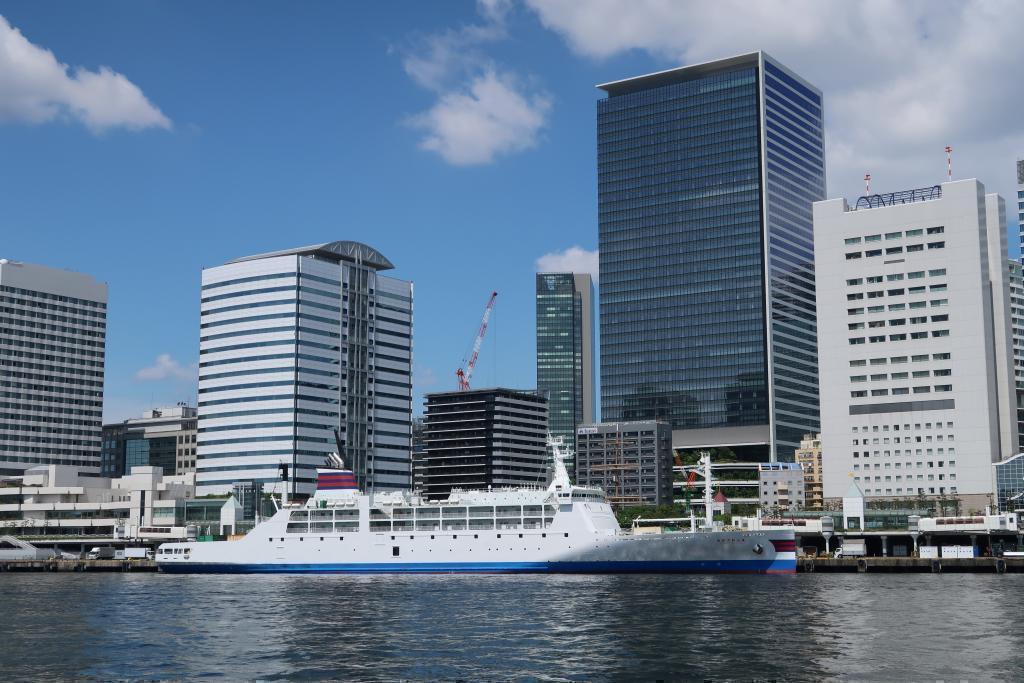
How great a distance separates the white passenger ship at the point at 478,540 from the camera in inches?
4321

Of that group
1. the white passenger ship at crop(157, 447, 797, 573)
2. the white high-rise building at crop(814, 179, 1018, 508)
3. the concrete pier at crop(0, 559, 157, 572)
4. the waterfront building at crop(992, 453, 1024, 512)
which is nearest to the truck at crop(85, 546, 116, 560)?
the concrete pier at crop(0, 559, 157, 572)

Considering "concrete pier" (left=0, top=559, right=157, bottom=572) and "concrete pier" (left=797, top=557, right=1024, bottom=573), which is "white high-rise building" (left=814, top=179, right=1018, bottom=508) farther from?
"concrete pier" (left=0, top=559, right=157, bottom=572)

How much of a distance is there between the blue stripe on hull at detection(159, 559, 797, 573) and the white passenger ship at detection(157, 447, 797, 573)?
10 cm

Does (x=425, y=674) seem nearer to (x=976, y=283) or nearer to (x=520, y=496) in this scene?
(x=520, y=496)

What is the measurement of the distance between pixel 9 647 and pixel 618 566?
2679 inches

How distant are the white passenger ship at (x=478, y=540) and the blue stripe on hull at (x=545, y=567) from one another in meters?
0.10

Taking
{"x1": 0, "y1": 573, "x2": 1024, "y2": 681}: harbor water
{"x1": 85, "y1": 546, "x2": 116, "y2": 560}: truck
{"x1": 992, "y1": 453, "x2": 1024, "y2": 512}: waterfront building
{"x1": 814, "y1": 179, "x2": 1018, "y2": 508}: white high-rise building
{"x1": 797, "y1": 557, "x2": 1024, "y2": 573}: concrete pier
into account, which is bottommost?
{"x1": 85, "y1": 546, "x2": 116, "y2": 560}: truck

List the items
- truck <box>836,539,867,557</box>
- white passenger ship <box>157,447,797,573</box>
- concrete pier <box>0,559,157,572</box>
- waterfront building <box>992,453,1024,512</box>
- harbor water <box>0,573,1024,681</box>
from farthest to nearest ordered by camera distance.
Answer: waterfront building <box>992,453,1024,512</box> → concrete pier <box>0,559,157,572</box> → truck <box>836,539,867,557</box> → white passenger ship <box>157,447,797,573</box> → harbor water <box>0,573,1024,681</box>

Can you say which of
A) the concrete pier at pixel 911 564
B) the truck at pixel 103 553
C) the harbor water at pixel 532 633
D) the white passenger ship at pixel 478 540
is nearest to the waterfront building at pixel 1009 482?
the concrete pier at pixel 911 564

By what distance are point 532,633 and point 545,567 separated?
5653 centimetres

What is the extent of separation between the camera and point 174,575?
5276 inches

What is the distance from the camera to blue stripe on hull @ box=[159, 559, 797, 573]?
10938cm

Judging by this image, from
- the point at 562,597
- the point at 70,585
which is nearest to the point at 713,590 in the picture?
the point at 562,597

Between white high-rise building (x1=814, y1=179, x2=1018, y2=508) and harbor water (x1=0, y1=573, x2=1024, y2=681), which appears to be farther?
white high-rise building (x1=814, y1=179, x2=1018, y2=508)
